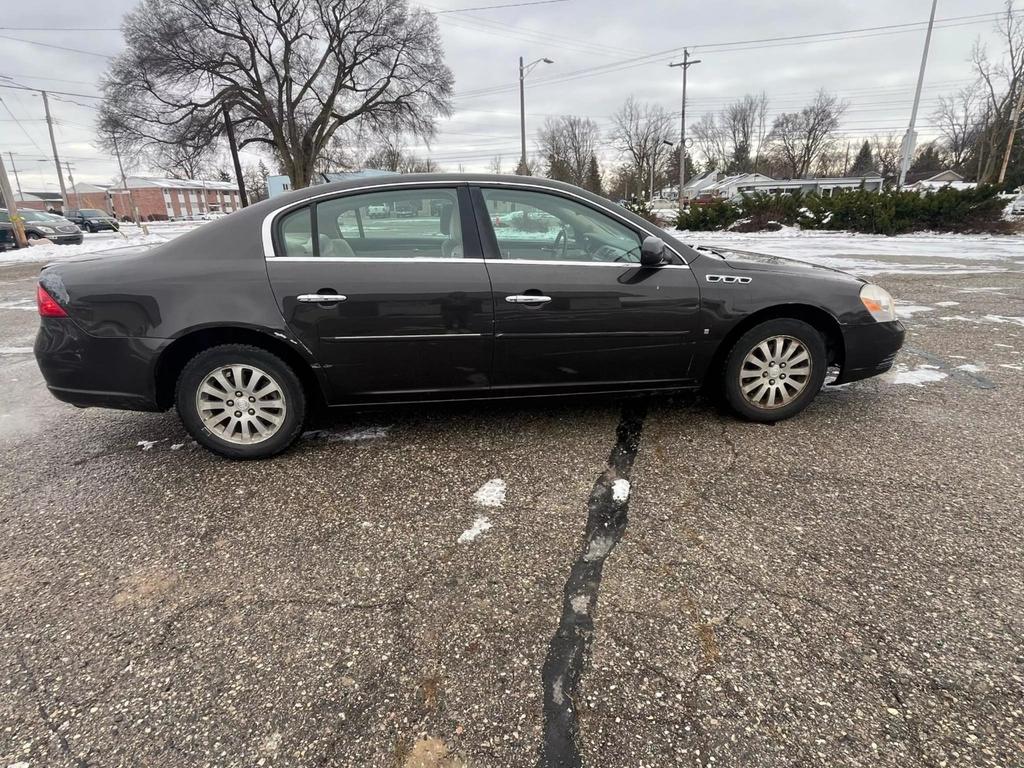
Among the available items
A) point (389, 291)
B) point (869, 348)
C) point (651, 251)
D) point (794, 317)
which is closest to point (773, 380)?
point (794, 317)

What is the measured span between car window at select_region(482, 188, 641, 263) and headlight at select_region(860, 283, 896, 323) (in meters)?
1.49

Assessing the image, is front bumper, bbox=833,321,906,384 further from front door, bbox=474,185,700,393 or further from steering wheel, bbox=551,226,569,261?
steering wheel, bbox=551,226,569,261

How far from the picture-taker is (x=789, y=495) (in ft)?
9.46

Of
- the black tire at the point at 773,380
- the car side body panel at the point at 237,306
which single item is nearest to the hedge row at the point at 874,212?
the black tire at the point at 773,380

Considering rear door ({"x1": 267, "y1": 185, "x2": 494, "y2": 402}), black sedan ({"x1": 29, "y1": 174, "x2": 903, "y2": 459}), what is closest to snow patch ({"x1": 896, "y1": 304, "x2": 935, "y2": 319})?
black sedan ({"x1": 29, "y1": 174, "x2": 903, "y2": 459})

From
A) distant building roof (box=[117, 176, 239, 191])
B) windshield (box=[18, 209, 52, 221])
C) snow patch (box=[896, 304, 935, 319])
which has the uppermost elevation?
distant building roof (box=[117, 176, 239, 191])

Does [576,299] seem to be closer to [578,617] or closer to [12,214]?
[578,617]

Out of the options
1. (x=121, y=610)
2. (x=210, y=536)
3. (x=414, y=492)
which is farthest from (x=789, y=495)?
(x=121, y=610)

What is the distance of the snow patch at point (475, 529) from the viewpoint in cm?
258

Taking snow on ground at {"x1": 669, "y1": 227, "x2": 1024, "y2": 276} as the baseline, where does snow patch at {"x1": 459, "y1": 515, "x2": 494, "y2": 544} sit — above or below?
below

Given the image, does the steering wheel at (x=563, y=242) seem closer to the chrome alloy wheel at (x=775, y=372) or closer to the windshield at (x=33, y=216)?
the chrome alloy wheel at (x=775, y=372)

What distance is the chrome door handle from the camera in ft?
10.2

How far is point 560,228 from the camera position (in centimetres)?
345

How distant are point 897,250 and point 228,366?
54.0 feet
